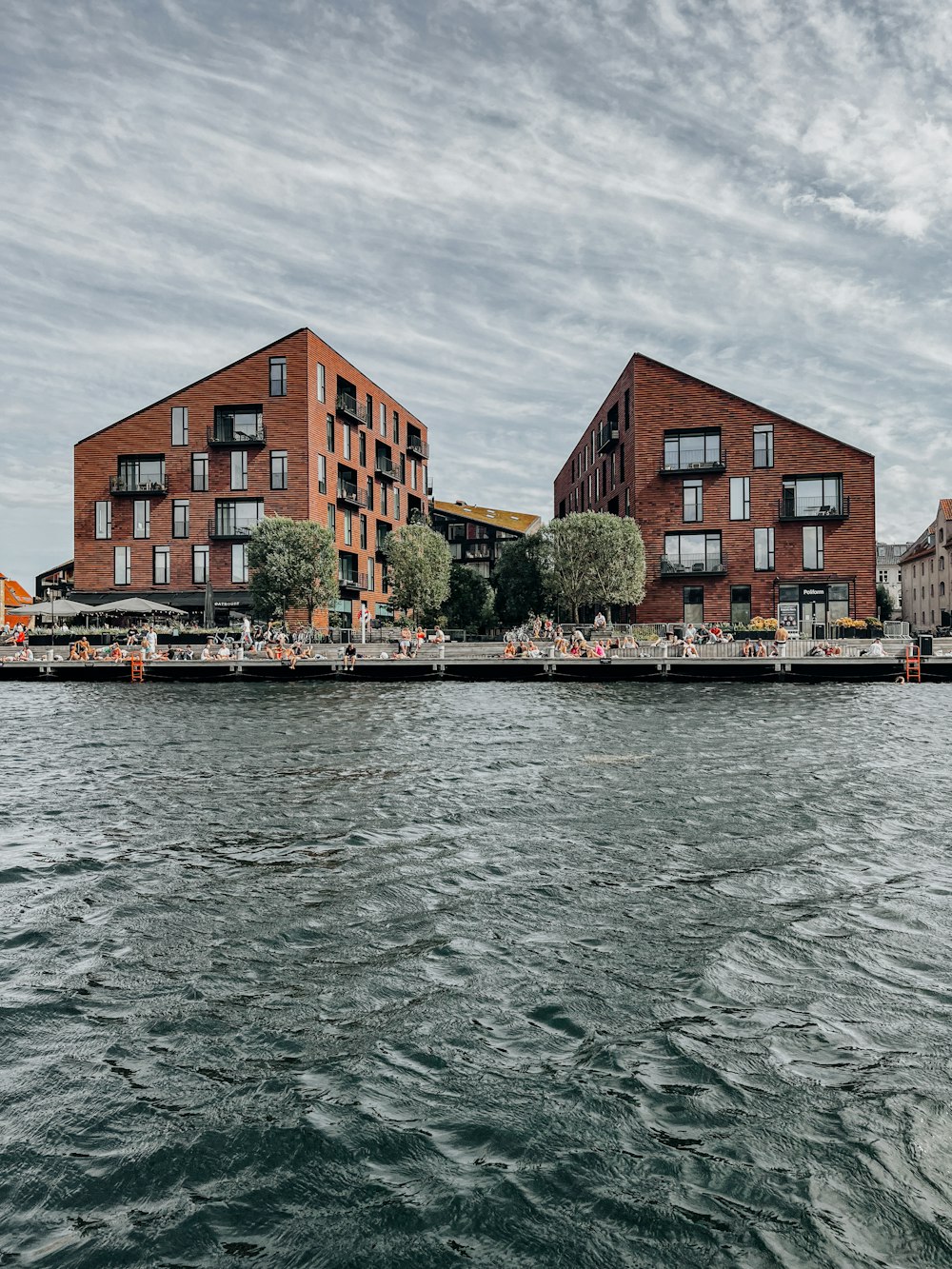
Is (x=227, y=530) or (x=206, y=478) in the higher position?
(x=206, y=478)

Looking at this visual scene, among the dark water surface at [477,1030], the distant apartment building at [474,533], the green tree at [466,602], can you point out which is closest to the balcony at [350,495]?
the green tree at [466,602]

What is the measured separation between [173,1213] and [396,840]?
6.80 m

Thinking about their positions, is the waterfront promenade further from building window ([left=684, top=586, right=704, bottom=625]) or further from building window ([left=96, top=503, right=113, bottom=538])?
building window ([left=96, top=503, right=113, bottom=538])

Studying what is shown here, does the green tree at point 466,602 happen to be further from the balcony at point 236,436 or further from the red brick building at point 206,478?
the balcony at point 236,436

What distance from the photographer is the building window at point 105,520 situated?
195 feet

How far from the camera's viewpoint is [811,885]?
9.08m

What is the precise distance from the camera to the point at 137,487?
5878 cm

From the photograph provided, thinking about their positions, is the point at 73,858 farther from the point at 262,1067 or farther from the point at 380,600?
the point at 380,600

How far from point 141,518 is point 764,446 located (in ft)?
129

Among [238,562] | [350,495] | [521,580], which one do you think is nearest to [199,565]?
[238,562]

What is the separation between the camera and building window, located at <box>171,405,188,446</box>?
2330 inches

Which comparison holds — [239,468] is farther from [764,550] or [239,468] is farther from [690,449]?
[764,550]

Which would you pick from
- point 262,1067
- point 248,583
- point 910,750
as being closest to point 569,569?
point 248,583

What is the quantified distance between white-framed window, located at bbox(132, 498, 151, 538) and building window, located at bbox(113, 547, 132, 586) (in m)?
1.22
